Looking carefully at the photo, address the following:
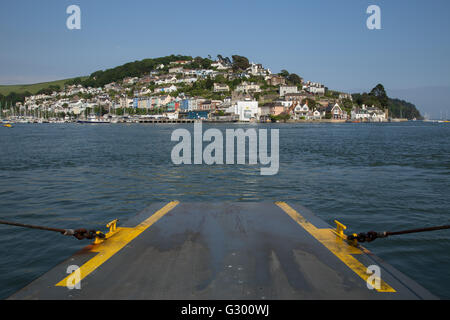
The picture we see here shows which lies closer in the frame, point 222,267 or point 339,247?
point 222,267

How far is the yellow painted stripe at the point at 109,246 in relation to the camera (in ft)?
13.5

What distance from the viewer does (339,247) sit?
17.1ft

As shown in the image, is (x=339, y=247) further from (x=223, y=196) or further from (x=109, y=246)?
(x=223, y=196)

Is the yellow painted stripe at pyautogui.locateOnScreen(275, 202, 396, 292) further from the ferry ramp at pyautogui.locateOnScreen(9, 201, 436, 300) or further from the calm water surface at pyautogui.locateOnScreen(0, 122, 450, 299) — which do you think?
the calm water surface at pyautogui.locateOnScreen(0, 122, 450, 299)

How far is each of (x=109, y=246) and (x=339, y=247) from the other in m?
3.74

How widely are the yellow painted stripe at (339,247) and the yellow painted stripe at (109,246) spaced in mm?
3216

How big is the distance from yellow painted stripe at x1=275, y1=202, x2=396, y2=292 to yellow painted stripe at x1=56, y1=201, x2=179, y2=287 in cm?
322

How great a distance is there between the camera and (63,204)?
11141mm

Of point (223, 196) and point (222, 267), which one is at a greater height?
point (222, 267)

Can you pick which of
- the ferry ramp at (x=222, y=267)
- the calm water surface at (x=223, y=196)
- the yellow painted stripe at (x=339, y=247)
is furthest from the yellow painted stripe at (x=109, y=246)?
the yellow painted stripe at (x=339, y=247)

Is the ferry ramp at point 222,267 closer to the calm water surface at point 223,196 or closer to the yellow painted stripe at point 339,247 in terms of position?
the yellow painted stripe at point 339,247

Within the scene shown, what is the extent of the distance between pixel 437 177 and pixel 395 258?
43.8 ft

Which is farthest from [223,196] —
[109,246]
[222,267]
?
[222,267]
